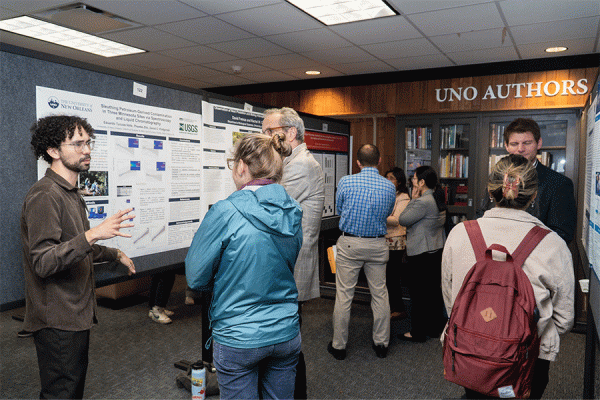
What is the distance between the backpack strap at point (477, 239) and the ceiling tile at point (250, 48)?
3366 millimetres

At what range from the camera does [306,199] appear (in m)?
2.45

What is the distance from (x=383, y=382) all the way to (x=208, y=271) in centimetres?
184

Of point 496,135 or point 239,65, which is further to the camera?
point 239,65

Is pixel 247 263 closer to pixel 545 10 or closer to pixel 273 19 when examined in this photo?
pixel 273 19

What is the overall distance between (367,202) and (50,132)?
205cm

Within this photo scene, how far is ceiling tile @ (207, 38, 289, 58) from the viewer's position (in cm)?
444

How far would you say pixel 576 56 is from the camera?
474 cm

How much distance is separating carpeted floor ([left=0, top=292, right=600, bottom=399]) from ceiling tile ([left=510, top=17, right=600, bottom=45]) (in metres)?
2.64

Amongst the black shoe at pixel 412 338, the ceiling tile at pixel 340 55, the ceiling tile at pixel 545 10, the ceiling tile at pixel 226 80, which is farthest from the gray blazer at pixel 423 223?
the ceiling tile at pixel 226 80

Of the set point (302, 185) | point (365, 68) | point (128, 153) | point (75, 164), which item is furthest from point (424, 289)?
point (365, 68)

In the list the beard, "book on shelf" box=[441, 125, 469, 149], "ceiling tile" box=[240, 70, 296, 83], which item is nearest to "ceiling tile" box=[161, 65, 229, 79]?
"ceiling tile" box=[240, 70, 296, 83]

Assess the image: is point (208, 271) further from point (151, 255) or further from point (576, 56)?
point (576, 56)

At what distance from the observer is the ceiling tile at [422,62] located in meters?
4.93

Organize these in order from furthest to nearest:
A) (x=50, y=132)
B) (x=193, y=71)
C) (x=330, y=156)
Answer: (x=193, y=71)
(x=330, y=156)
(x=50, y=132)
